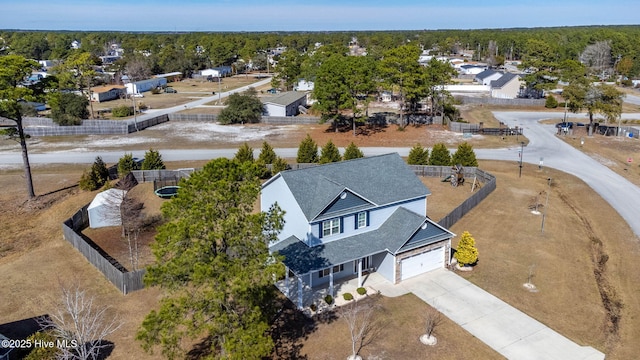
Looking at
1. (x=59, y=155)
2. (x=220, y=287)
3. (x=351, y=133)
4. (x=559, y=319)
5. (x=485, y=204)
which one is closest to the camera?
(x=220, y=287)

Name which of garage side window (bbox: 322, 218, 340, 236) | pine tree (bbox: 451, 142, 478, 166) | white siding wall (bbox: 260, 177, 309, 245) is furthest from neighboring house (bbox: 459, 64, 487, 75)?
garage side window (bbox: 322, 218, 340, 236)

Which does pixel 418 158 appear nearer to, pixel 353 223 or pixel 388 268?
pixel 353 223

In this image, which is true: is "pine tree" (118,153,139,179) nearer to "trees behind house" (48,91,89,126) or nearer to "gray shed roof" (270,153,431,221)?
"gray shed roof" (270,153,431,221)

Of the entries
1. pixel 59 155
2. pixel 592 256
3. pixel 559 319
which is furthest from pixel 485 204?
pixel 59 155

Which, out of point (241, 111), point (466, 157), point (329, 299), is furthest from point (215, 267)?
point (241, 111)

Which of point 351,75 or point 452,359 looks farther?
point 351,75

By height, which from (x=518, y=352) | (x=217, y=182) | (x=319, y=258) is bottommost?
(x=518, y=352)

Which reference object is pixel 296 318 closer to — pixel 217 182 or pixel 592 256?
pixel 217 182
